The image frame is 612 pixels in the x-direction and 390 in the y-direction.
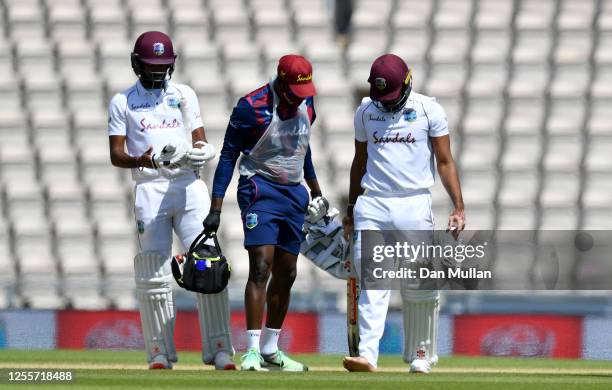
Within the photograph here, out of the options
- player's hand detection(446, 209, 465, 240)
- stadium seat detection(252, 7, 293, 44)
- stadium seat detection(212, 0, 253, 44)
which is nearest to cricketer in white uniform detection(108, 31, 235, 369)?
player's hand detection(446, 209, 465, 240)

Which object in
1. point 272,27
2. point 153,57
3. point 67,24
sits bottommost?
point 153,57

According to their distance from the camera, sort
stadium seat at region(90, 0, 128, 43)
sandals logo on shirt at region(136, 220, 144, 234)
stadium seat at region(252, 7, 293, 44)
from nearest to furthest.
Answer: sandals logo on shirt at region(136, 220, 144, 234) < stadium seat at region(252, 7, 293, 44) < stadium seat at region(90, 0, 128, 43)

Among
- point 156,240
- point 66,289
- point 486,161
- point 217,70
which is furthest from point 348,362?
point 217,70

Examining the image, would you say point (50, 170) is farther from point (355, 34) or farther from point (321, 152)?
point (355, 34)

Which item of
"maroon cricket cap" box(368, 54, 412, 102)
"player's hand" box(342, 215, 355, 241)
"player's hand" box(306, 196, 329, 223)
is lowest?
"player's hand" box(342, 215, 355, 241)

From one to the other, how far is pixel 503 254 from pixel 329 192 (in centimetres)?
195

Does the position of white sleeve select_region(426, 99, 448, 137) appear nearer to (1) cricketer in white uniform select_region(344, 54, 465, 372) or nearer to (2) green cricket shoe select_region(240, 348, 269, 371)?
(1) cricketer in white uniform select_region(344, 54, 465, 372)

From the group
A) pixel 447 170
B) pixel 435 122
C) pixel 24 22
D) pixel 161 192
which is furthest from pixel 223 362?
pixel 24 22

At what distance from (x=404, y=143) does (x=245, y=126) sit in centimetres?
86

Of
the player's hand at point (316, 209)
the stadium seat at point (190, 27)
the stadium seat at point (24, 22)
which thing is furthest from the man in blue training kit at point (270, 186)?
the stadium seat at point (24, 22)

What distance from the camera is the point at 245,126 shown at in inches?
295

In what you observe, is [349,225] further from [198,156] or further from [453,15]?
[453,15]

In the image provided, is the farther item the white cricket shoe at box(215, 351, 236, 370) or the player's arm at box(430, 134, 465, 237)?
the white cricket shoe at box(215, 351, 236, 370)

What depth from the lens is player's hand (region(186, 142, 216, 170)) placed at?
7453mm
